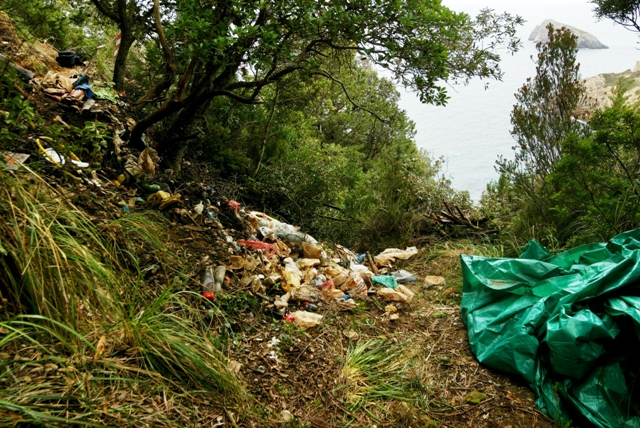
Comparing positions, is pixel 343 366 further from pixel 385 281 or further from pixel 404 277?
pixel 404 277

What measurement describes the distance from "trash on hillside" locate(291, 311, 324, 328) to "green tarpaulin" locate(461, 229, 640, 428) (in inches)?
40.0

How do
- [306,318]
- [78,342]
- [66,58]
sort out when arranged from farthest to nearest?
[66,58] < [306,318] < [78,342]

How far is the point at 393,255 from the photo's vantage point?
14.9 feet

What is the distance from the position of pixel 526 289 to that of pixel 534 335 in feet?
1.26

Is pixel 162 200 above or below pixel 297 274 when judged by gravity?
above

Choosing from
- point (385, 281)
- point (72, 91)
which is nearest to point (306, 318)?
point (385, 281)

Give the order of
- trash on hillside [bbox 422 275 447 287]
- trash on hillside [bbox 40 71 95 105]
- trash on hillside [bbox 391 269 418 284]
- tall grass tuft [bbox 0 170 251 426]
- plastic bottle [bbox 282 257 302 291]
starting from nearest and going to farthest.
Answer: tall grass tuft [bbox 0 170 251 426]
plastic bottle [bbox 282 257 302 291]
trash on hillside [bbox 40 71 95 105]
trash on hillside [bbox 422 275 447 287]
trash on hillside [bbox 391 269 418 284]

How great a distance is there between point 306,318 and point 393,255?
2.14 meters

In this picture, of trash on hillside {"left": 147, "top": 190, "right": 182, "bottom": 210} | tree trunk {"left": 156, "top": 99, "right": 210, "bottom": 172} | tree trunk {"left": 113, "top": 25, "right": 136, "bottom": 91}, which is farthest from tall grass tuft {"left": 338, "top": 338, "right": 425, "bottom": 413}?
tree trunk {"left": 113, "top": 25, "right": 136, "bottom": 91}

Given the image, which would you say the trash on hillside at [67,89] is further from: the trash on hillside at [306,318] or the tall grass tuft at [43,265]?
the trash on hillside at [306,318]

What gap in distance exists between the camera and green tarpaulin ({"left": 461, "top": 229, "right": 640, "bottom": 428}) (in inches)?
78.3

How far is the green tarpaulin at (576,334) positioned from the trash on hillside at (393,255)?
68.5 inches

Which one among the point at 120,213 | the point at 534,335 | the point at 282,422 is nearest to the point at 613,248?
the point at 534,335

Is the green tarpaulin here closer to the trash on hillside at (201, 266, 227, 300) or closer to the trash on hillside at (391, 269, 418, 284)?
the trash on hillside at (391, 269, 418, 284)
